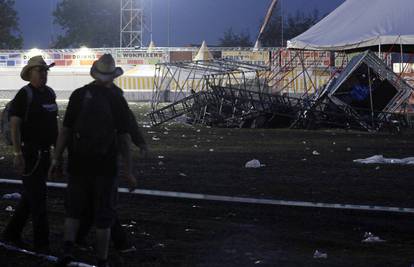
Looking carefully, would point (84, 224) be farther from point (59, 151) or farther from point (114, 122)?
point (114, 122)

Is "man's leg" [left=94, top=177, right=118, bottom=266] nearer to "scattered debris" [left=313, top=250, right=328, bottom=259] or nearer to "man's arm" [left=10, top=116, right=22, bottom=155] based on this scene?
"man's arm" [left=10, top=116, right=22, bottom=155]

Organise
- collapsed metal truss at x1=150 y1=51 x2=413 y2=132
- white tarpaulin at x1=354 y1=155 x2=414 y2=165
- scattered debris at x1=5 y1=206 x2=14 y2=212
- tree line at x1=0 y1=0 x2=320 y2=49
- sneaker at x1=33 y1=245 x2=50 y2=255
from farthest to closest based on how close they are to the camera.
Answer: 1. tree line at x1=0 y1=0 x2=320 y2=49
2. collapsed metal truss at x1=150 y1=51 x2=413 y2=132
3. white tarpaulin at x1=354 y1=155 x2=414 y2=165
4. scattered debris at x1=5 y1=206 x2=14 y2=212
5. sneaker at x1=33 y1=245 x2=50 y2=255

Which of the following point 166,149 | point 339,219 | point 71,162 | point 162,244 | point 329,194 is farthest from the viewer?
point 166,149

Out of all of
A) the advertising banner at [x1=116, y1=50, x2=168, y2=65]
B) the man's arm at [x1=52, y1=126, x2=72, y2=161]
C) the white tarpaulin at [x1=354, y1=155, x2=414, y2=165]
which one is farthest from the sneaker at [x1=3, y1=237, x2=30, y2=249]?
the advertising banner at [x1=116, y1=50, x2=168, y2=65]

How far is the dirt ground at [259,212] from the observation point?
7.24 metres

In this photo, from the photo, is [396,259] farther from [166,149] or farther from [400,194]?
[166,149]

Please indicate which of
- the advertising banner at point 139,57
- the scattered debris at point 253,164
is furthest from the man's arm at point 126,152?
the advertising banner at point 139,57

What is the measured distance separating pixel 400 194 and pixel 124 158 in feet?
18.6

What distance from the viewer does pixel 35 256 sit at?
23.3 ft

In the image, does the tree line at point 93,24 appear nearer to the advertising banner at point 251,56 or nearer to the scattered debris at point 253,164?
the advertising banner at point 251,56

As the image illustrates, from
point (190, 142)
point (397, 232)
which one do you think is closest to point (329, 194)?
point (397, 232)

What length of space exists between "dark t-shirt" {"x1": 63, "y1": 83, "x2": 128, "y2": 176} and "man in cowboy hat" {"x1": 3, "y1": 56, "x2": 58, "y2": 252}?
0.86 meters

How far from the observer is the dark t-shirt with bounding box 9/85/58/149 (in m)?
7.24

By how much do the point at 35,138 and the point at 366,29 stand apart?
20.4 metres
